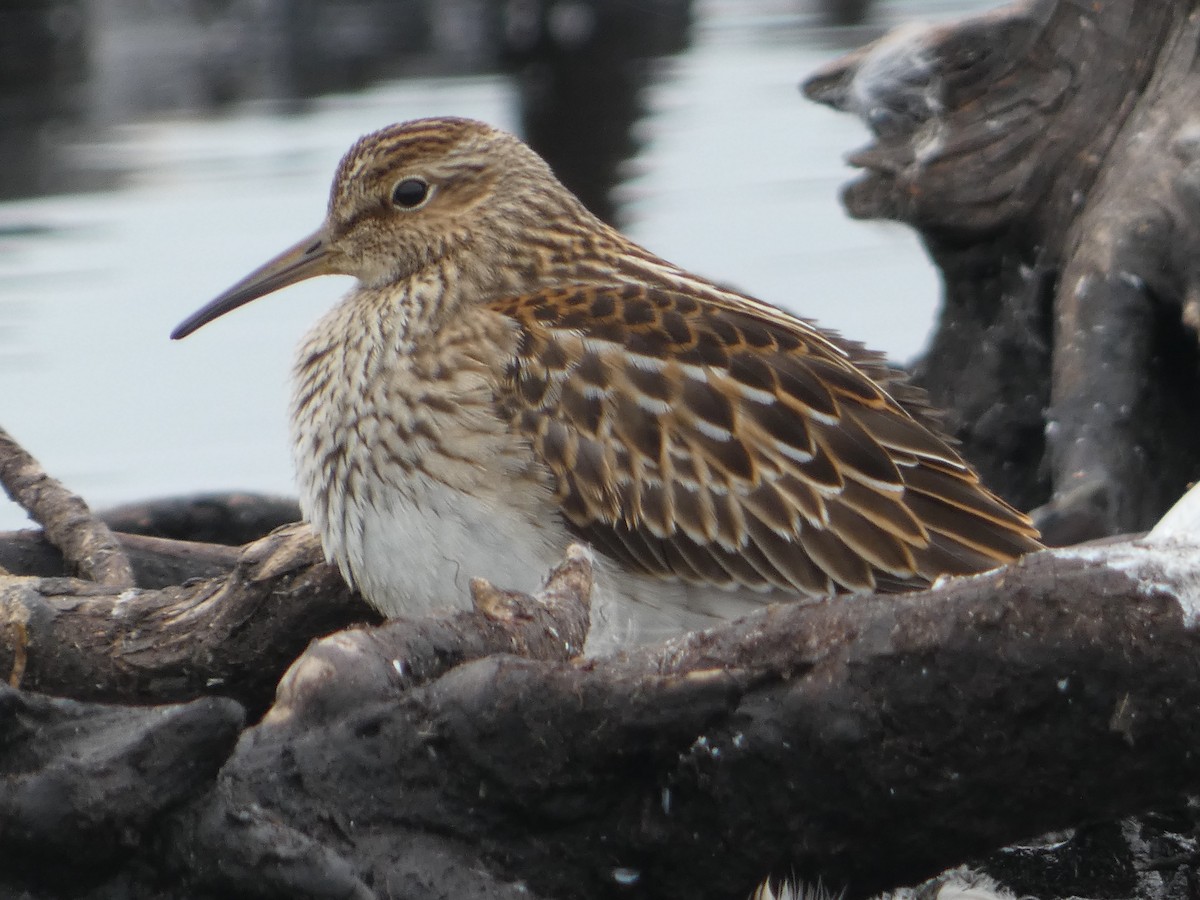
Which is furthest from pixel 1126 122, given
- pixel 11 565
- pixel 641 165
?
pixel 641 165

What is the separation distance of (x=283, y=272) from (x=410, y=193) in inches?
19.2

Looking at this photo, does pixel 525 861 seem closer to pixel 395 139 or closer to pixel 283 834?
pixel 283 834

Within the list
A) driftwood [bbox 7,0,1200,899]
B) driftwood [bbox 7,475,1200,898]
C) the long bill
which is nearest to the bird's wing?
the long bill

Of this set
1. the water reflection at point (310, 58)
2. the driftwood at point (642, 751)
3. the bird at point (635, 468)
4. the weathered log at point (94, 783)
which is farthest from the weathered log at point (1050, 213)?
the water reflection at point (310, 58)

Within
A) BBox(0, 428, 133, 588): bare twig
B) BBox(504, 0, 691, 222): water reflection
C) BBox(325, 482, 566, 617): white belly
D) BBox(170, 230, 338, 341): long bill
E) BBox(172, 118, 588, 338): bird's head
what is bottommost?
BBox(504, 0, 691, 222): water reflection

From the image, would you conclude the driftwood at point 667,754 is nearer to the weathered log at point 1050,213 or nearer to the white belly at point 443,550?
the white belly at point 443,550

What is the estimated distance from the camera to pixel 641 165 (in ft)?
45.3

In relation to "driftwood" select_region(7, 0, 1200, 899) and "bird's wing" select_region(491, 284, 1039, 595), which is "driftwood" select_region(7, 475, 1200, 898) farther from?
"bird's wing" select_region(491, 284, 1039, 595)

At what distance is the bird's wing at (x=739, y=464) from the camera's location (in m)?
4.97

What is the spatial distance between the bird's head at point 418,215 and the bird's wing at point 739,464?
2.30ft

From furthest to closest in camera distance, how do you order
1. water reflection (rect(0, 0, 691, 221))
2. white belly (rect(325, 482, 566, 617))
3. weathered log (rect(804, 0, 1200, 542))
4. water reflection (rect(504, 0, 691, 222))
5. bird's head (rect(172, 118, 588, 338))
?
water reflection (rect(0, 0, 691, 221)) < water reflection (rect(504, 0, 691, 222)) < weathered log (rect(804, 0, 1200, 542)) < bird's head (rect(172, 118, 588, 338)) < white belly (rect(325, 482, 566, 617))

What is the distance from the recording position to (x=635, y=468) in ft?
16.5

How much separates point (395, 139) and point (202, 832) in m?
3.11

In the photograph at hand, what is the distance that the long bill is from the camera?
234 inches
